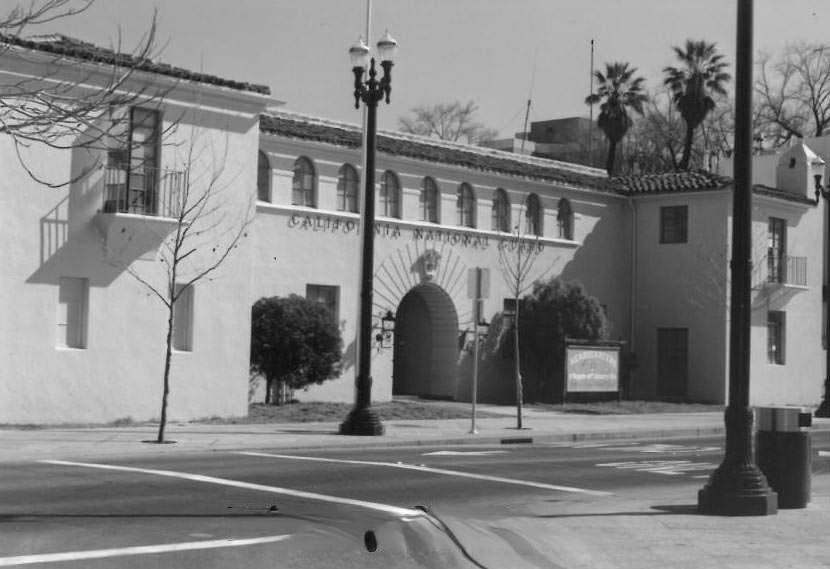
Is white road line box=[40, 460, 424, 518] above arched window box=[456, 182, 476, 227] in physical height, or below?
below

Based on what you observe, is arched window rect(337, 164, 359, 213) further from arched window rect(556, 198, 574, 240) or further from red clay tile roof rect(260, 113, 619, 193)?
arched window rect(556, 198, 574, 240)

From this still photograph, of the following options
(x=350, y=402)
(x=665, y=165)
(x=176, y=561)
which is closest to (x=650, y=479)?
(x=176, y=561)

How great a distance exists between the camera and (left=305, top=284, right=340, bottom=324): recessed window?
30552mm

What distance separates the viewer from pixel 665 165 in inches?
2498

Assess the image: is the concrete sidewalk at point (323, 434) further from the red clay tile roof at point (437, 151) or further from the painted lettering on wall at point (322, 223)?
the red clay tile roof at point (437, 151)

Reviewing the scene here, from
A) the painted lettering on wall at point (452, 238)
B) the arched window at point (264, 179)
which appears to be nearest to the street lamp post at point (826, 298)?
the painted lettering on wall at point (452, 238)

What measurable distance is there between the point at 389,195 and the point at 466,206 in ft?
9.71

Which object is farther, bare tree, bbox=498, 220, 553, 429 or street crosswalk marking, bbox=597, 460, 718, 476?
bare tree, bbox=498, 220, 553, 429

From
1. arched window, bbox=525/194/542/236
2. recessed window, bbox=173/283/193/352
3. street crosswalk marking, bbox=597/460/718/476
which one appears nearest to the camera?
street crosswalk marking, bbox=597/460/718/476

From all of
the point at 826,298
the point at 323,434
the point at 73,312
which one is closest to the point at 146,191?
the point at 73,312

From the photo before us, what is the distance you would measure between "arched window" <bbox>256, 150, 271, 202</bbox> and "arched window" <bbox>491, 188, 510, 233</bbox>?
827 cm

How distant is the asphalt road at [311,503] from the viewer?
32.7ft

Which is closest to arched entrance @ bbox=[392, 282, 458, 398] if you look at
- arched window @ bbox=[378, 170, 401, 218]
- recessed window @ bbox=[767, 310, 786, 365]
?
arched window @ bbox=[378, 170, 401, 218]

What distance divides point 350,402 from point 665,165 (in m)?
36.8
